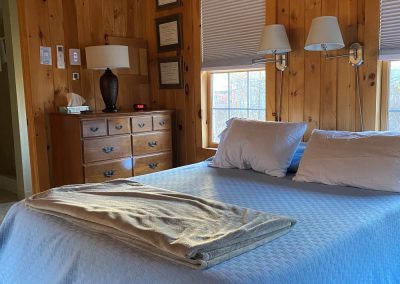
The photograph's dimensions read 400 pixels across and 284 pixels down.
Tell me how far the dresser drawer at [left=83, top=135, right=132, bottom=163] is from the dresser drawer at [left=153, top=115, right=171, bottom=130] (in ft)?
1.10

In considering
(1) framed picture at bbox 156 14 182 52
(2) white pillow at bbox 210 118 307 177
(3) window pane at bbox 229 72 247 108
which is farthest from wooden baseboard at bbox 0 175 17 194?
(2) white pillow at bbox 210 118 307 177

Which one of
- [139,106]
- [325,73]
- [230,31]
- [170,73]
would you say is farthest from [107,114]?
[325,73]

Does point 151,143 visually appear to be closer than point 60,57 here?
No

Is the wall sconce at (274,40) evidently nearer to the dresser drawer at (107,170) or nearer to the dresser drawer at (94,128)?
the dresser drawer at (94,128)

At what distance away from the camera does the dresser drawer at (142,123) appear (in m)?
3.73

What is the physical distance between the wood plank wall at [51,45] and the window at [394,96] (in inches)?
104

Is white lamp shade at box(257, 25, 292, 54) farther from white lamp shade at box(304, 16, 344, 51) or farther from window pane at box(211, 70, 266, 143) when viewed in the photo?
window pane at box(211, 70, 266, 143)

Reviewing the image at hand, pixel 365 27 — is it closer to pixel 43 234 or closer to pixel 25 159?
pixel 43 234

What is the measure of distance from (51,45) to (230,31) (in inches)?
63.7

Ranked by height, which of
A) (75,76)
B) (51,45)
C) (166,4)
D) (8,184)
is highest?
(166,4)

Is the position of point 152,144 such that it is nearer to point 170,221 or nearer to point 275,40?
point 275,40

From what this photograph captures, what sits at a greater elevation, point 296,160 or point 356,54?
point 356,54

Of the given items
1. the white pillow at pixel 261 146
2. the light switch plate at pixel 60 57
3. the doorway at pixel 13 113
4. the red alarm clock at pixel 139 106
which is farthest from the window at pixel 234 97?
the doorway at pixel 13 113

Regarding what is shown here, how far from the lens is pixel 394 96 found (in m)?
2.79
